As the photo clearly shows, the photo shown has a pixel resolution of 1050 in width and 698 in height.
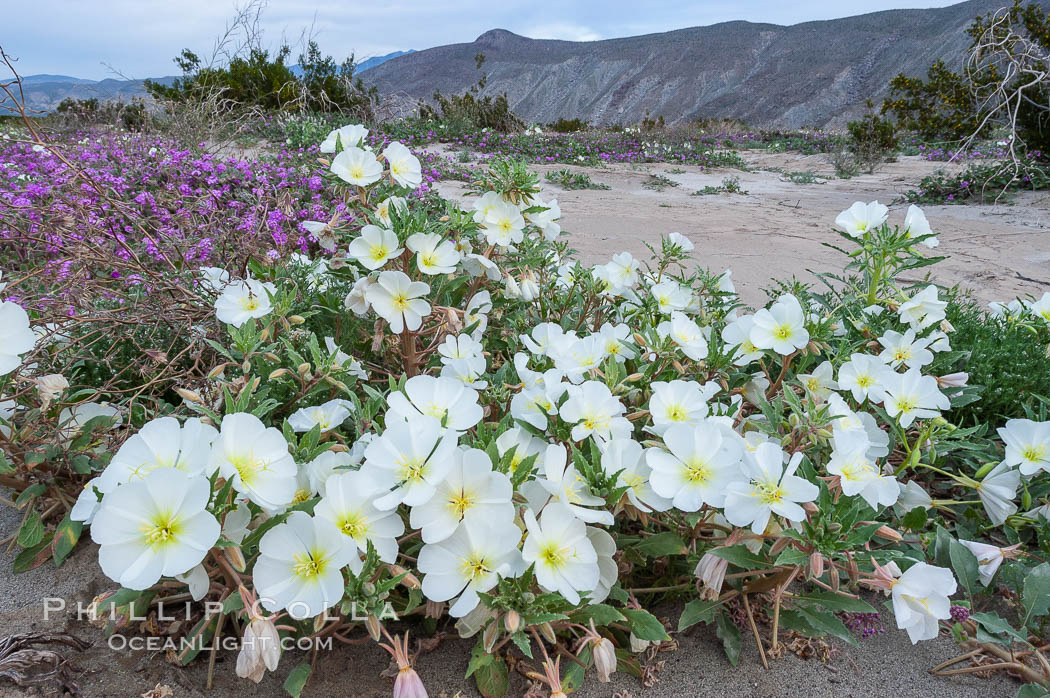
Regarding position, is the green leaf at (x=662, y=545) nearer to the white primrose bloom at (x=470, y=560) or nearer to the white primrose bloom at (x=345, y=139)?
the white primrose bloom at (x=470, y=560)

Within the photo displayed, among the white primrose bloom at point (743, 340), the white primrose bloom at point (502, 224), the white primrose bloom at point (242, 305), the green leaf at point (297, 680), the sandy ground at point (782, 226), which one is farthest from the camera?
the sandy ground at point (782, 226)

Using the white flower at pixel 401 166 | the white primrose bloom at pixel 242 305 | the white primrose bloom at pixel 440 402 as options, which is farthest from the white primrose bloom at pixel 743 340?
the white primrose bloom at pixel 242 305

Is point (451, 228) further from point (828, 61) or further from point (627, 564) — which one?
point (828, 61)

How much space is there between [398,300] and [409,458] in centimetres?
75

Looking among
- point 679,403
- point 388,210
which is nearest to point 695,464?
point 679,403

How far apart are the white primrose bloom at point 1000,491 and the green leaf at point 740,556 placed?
746 mm

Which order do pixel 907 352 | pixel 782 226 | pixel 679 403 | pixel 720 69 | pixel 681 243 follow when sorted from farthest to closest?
pixel 720 69 < pixel 782 226 < pixel 681 243 < pixel 907 352 < pixel 679 403

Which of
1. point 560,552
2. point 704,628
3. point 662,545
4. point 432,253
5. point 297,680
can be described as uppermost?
point 432,253

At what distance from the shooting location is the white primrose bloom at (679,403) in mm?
1351

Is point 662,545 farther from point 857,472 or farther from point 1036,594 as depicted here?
point 1036,594

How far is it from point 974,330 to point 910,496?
1057 millimetres

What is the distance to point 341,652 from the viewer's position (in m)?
1.24

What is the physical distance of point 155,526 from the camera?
35.4 inches

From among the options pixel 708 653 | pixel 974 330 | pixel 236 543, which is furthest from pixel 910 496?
pixel 236 543
